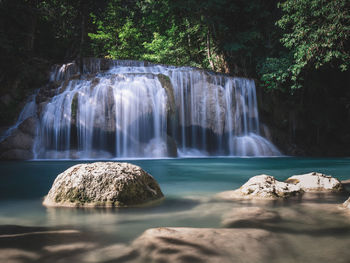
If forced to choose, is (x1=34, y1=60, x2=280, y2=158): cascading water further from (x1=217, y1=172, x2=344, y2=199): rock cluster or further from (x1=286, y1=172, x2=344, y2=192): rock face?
(x1=217, y1=172, x2=344, y2=199): rock cluster

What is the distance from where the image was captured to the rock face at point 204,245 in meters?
1.78

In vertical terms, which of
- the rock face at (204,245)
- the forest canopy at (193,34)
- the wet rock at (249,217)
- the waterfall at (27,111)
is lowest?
the wet rock at (249,217)

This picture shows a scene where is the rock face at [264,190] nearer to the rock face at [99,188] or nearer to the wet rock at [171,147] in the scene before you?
the rock face at [99,188]

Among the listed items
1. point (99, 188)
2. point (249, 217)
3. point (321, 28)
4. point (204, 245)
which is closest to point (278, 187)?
point (249, 217)

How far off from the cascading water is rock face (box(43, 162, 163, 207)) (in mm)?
9531

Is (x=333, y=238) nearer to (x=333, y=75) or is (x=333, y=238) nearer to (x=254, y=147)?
(x=254, y=147)

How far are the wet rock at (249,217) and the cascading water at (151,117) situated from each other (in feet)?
33.5

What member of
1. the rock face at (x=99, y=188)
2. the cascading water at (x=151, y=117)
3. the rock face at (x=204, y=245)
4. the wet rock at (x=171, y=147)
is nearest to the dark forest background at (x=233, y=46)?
the cascading water at (x=151, y=117)

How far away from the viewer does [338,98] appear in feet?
63.9

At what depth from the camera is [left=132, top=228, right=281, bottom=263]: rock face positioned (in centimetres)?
178

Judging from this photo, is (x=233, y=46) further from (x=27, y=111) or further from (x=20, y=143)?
(x=20, y=143)

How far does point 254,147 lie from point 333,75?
899cm

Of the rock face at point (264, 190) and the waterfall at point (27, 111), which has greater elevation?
the waterfall at point (27, 111)

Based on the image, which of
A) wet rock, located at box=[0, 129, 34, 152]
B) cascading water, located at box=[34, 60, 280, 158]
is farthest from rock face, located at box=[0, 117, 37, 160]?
cascading water, located at box=[34, 60, 280, 158]
